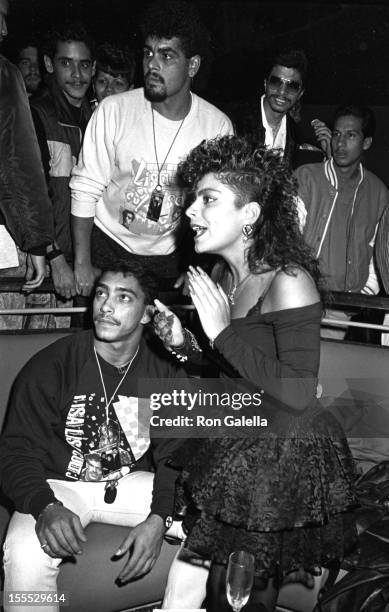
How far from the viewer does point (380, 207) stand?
3646mm

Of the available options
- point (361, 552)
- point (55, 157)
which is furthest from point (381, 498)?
point (55, 157)

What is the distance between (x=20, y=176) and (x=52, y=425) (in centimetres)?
91

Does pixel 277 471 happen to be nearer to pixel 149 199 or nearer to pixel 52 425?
pixel 52 425

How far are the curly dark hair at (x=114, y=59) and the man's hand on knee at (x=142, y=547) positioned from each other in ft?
6.71

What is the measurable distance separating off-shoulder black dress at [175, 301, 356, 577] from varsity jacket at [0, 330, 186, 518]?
388 mm

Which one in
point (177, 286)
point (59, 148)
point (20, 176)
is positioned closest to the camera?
point (20, 176)

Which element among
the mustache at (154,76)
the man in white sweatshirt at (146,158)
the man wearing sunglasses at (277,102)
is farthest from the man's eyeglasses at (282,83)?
the mustache at (154,76)

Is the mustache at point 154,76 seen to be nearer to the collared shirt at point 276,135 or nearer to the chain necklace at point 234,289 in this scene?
the collared shirt at point 276,135

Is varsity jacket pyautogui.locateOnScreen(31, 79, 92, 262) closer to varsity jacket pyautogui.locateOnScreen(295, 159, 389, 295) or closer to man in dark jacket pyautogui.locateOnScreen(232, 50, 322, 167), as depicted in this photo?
man in dark jacket pyautogui.locateOnScreen(232, 50, 322, 167)

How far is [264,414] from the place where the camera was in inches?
80.6

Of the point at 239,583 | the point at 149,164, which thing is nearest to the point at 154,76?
the point at 149,164

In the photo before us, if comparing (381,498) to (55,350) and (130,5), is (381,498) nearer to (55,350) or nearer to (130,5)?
(55,350)

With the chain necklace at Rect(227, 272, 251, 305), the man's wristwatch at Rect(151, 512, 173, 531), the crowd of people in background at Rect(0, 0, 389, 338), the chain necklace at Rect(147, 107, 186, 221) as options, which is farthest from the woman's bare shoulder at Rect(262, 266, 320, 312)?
the chain necklace at Rect(147, 107, 186, 221)

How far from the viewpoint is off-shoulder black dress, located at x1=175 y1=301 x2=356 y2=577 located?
1958mm
